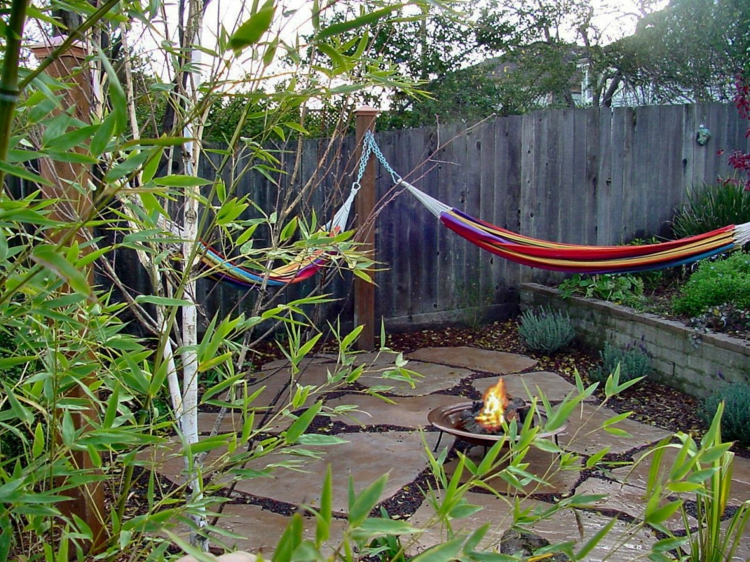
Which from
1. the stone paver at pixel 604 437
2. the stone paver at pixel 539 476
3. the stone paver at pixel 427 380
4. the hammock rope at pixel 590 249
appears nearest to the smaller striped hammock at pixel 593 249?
the hammock rope at pixel 590 249

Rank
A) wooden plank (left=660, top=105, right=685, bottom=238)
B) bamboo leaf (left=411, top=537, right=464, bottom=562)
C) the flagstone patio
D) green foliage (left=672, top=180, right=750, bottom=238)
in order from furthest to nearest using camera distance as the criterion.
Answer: wooden plank (left=660, top=105, right=685, bottom=238)
green foliage (left=672, top=180, right=750, bottom=238)
the flagstone patio
bamboo leaf (left=411, top=537, right=464, bottom=562)

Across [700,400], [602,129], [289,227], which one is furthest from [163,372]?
[602,129]

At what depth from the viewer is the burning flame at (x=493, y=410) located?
236 cm

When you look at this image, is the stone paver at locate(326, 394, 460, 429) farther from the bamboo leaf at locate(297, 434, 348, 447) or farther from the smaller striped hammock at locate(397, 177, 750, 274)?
the bamboo leaf at locate(297, 434, 348, 447)

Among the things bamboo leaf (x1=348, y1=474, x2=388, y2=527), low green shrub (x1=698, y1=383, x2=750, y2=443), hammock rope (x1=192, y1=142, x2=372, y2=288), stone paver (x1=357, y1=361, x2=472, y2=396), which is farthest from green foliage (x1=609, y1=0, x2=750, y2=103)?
bamboo leaf (x1=348, y1=474, x2=388, y2=527)

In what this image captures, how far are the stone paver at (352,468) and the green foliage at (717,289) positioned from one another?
1.73m

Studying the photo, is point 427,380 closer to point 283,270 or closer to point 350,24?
point 283,270

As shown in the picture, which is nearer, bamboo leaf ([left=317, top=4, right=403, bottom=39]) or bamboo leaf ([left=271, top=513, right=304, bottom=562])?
bamboo leaf ([left=271, top=513, right=304, bottom=562])

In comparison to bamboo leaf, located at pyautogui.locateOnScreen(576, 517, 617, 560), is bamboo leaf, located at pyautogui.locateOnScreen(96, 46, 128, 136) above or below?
above

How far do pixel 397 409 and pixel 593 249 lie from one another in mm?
1348

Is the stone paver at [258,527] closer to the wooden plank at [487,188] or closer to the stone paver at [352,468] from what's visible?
the stone paver at [352,468]

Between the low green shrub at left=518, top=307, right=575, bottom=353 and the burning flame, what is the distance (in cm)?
161

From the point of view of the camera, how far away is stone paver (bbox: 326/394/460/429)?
3008 mm

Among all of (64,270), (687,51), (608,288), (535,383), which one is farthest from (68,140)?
(687,51)
